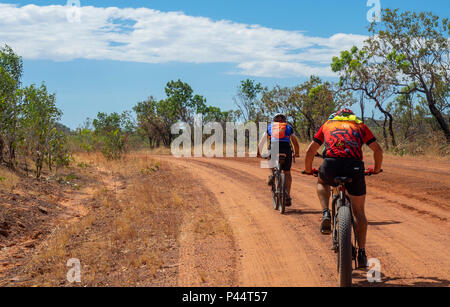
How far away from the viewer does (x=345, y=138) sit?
203 inches

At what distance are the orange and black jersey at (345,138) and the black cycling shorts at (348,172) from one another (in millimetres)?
59

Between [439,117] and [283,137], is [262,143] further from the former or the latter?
[439,117]

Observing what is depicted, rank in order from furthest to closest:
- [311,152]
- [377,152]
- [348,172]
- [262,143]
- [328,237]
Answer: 1. [262,143]
2. [328,237]
3. [311,152]
4. [377,152]
5. [348,172]

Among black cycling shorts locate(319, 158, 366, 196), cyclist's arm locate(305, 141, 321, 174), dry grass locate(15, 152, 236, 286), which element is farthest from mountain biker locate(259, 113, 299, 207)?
black cycling shorts locate(319, 158, 366, 196)

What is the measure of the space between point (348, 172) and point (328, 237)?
2.51 meters

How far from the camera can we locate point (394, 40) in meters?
25.0

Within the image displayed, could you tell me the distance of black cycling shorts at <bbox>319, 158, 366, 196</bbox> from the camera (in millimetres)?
5109

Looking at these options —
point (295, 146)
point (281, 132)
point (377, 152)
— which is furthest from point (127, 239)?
point (377, 152)

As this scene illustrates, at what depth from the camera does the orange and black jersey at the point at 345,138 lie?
513 centimetres

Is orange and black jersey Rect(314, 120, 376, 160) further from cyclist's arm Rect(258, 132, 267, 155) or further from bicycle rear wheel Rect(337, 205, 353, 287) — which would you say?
cyclist's arm Rect(258, 132, 267, 155)

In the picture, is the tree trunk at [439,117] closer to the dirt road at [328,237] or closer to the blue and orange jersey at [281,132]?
the dirt road at [328,237]

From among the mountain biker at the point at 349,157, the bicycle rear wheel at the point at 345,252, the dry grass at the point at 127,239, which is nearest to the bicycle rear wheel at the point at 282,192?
the dry grass at the point at 127,239
